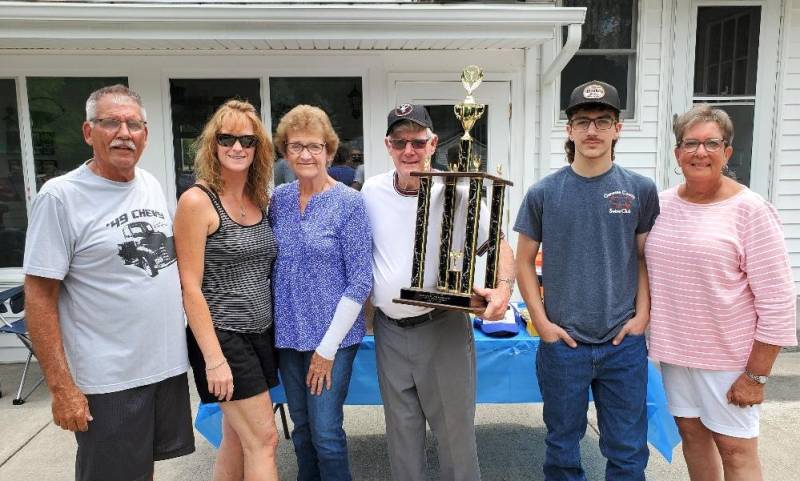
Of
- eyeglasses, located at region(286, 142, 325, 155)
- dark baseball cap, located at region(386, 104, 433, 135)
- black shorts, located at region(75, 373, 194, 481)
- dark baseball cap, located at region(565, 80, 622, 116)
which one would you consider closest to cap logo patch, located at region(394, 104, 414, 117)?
dark baseball cap, located at region(386, 104, 433, 135)

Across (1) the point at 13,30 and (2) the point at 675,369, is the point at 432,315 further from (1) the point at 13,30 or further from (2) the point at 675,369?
(1) the point at 13,30

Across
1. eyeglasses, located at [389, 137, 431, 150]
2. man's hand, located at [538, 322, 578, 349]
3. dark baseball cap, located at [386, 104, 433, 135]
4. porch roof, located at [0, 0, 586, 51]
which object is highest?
porch roof, located at [0, 0, 586, 51]

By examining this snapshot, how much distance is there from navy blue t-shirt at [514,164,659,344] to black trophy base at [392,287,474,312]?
0.41m

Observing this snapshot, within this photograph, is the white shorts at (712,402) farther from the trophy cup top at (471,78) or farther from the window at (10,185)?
the window at (10,185)

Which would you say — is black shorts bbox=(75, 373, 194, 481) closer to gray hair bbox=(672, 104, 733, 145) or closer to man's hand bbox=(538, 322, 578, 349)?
man's hand bbox=(538, 322, 578, 349)

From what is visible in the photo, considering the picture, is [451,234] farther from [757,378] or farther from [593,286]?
[757,378]

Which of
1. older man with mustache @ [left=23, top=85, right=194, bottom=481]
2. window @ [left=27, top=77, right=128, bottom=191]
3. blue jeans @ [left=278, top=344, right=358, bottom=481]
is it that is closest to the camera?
older man with mustache @ [left=23, top=85, right=194, bottom=481]

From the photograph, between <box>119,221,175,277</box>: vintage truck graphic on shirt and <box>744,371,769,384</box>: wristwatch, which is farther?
<box>744,371,769,384</box>: wristwatch

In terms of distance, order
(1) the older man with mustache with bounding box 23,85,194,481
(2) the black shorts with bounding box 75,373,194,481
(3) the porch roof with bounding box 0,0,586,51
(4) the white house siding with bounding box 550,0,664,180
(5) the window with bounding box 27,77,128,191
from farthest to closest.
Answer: (4) the white house siding with bounding box 550,0,664,180
(5) the window with bounding box 27,77,128,191
(3) the porch roof with bounding box 0,0,586,51
(2) the black shorts with bounding box 75,373,194,481
(1) the older man with mustache with bounding box 23,85,194,481

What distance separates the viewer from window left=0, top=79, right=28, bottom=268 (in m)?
5.05

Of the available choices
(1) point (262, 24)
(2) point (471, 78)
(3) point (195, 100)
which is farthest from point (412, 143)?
(3) point (195, 100)

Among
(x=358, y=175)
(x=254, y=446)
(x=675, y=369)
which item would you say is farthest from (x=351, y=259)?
(x=358, y=175)

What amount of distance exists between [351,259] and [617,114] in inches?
46.9

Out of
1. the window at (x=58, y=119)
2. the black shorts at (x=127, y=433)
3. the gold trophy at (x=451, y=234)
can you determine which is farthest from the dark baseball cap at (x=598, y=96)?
the window at (x=58, y=119)
